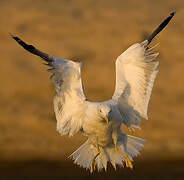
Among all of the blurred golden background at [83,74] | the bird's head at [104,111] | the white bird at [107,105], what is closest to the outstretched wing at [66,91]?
the white bird at [107,105]

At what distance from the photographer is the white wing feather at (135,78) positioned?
9742 mm

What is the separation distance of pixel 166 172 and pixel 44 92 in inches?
172

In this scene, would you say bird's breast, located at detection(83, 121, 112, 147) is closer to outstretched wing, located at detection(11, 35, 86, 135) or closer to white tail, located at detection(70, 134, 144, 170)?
outstretched wing, located at detection(11, 35, 86, 135)

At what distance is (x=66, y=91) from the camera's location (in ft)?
31.6

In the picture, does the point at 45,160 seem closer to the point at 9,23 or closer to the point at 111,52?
the point at 111,52

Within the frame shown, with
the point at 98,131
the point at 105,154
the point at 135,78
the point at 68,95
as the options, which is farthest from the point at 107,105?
the point at 105,154

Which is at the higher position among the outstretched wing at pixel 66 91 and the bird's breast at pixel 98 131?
the outstretched wing at pixel 66 91

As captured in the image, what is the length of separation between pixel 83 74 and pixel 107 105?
9222 millimetres

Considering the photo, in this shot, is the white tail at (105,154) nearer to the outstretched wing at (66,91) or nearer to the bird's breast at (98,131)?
the bird's breast at (98,131)

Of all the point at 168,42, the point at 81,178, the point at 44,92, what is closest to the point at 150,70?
the point at 81,178

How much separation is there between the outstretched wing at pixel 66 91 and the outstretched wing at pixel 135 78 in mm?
569

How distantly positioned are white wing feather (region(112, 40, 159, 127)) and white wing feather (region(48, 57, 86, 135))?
0.56m

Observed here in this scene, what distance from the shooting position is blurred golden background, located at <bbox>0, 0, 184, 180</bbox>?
54.0 feet

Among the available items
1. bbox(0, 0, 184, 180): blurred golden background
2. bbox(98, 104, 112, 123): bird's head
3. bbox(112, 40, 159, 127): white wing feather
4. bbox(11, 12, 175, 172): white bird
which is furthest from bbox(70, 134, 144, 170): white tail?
bbox(0, 0, 184, 180): blurred golden background
